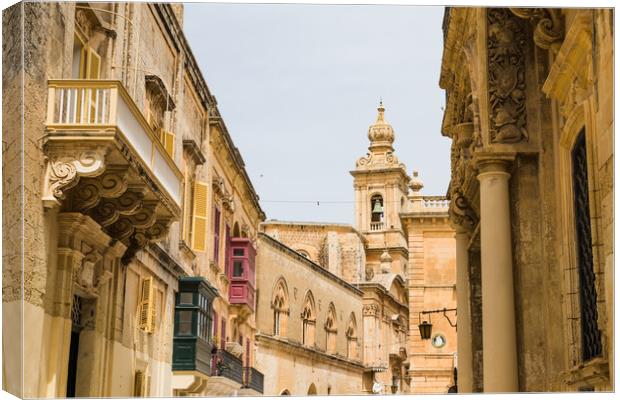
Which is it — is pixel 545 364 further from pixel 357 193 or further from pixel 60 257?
pixel 357 193

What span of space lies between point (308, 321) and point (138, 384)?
67.1 feet

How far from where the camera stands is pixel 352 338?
39.2 metres

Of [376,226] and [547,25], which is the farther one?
[376,226]

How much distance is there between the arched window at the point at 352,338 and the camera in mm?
38844

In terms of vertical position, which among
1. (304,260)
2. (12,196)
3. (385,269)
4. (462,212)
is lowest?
(12,196)

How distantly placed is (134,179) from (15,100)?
2233mm

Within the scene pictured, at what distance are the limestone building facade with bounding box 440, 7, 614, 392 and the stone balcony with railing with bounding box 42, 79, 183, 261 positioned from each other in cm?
330

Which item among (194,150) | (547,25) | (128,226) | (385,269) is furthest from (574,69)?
(385,269)

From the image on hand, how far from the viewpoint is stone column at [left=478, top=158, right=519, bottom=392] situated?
8727mm

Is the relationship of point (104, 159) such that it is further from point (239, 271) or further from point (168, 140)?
point (239, 271)

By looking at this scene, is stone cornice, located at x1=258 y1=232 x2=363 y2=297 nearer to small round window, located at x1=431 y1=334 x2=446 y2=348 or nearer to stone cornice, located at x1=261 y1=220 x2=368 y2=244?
small round window, located at x1=431 y1=334 x2=446 y2=348

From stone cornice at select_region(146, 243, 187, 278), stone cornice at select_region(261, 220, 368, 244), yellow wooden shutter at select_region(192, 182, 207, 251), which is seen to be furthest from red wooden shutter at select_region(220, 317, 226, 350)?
stone cornice at select_region(261, 220, 368, 244)

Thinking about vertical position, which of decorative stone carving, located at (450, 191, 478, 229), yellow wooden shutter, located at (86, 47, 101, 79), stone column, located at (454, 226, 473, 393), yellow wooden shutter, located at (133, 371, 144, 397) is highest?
yellow wooden shutter, located at (86, 47, 101, 79)

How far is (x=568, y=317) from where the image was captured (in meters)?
8.22
